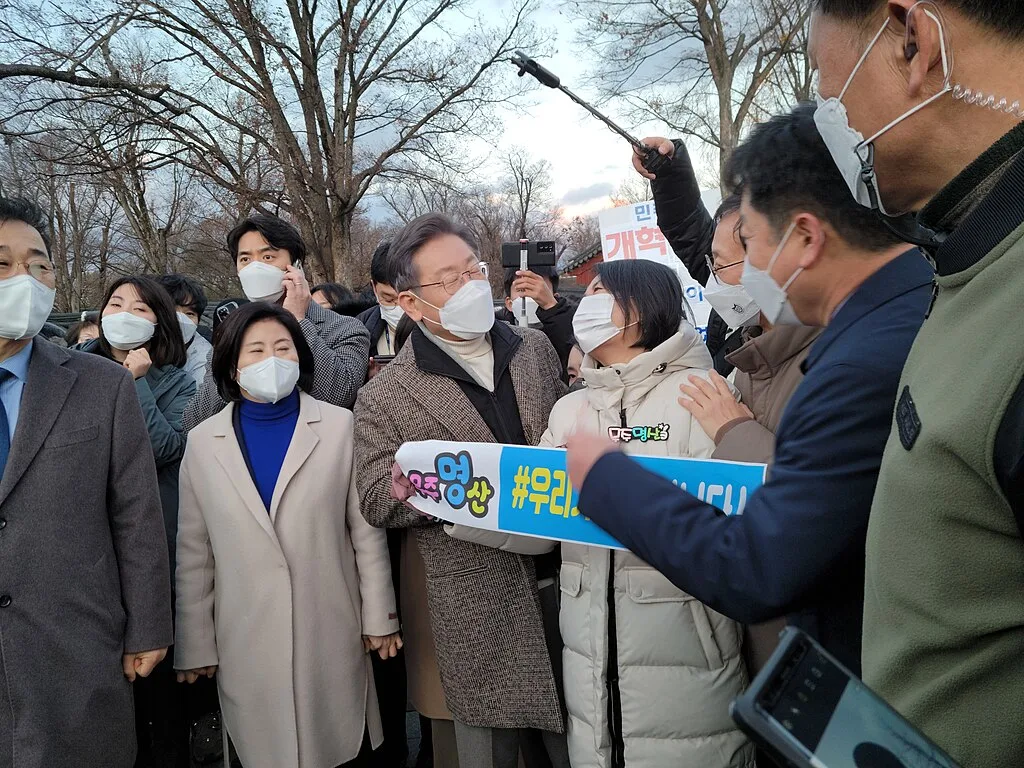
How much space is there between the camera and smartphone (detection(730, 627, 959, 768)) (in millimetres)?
720

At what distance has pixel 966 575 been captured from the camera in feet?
2.62

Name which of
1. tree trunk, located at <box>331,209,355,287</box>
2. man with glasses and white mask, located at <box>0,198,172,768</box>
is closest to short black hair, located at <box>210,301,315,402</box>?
man with glasses and white mask, located at <box>0,198,172,768</box>

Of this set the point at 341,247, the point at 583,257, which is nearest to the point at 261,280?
the point at 341,247

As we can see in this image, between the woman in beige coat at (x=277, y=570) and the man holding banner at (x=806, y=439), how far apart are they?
1.48 m

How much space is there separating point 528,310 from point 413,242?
2517 millimetres

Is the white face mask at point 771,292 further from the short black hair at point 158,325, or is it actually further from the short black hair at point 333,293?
the short black hair at point 333,293

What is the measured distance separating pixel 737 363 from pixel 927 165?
125cm

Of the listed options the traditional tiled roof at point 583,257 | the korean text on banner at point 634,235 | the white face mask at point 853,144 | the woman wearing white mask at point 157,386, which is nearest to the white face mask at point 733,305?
the white face mask at point 853,144

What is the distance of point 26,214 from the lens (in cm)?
224

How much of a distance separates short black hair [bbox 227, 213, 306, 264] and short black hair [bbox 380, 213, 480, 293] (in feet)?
3.74

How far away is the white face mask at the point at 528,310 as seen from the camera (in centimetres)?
487

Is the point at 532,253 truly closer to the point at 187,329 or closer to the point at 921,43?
the point at 187,329

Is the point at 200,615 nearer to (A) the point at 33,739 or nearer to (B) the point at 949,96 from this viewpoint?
(A) the point at 33,739

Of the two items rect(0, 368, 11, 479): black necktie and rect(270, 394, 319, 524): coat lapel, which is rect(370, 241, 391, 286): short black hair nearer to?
rect(270, 394, 319, 524): coat lapel
